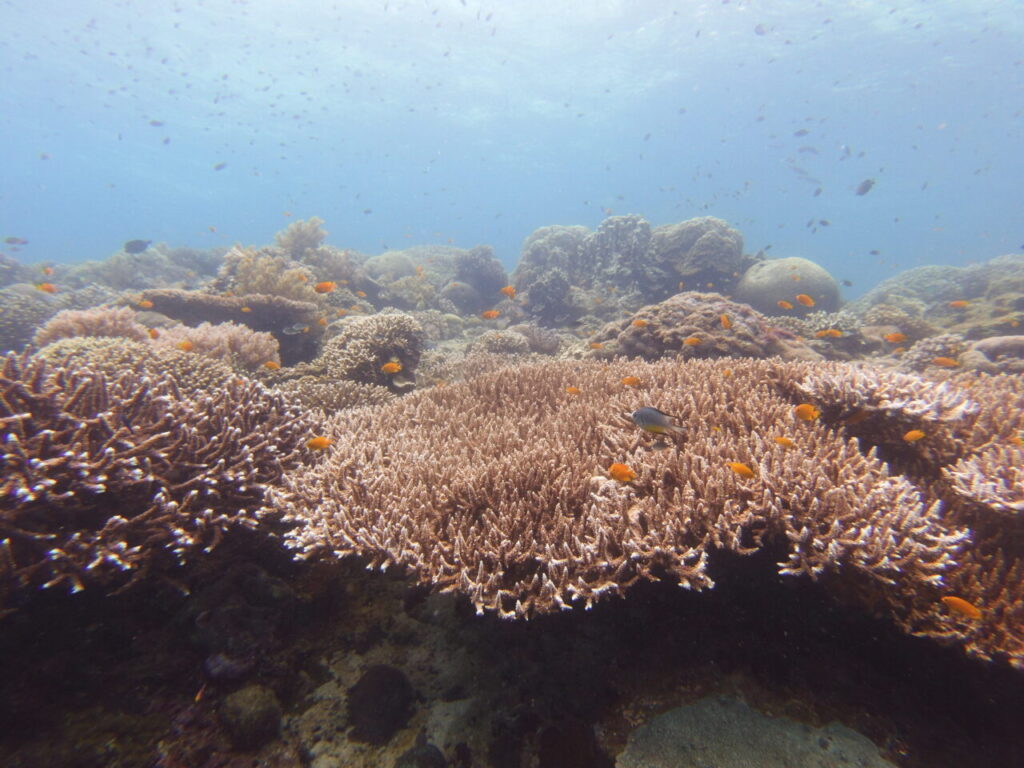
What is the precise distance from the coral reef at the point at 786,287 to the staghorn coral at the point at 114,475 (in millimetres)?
16885

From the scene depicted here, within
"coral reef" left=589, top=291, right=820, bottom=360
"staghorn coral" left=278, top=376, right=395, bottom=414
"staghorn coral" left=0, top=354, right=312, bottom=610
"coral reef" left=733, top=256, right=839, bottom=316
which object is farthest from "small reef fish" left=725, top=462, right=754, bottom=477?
"coral reef" left=733, top=256, right=839, bottom=316

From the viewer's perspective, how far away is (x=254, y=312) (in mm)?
9734

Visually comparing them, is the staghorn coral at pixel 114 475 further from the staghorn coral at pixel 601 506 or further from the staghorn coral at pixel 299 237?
the staghorn coral at pixel 299 237

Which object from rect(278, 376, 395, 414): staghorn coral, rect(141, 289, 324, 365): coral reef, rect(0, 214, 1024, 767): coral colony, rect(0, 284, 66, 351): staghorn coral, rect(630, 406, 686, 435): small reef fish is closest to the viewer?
rect(0, 214, 1024, 767): coral colony

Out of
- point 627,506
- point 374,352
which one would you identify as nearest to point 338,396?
point 374,352

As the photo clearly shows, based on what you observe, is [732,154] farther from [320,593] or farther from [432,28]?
[320,593]

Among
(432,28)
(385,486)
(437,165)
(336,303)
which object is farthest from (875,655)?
(437,165)

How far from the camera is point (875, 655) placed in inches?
102

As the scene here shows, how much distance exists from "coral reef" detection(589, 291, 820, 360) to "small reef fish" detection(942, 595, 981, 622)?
218 inches

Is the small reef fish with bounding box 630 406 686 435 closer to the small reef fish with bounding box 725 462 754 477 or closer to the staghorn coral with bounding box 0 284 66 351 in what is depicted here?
the small reef fish with bounding box 725 462 754 477

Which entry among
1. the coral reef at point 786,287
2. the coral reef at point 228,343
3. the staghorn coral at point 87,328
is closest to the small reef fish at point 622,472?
the coral reef at point 228,343

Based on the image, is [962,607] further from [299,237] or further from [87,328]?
[299,237]

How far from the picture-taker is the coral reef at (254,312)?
9.66 m

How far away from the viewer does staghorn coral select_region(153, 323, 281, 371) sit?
7254mm
